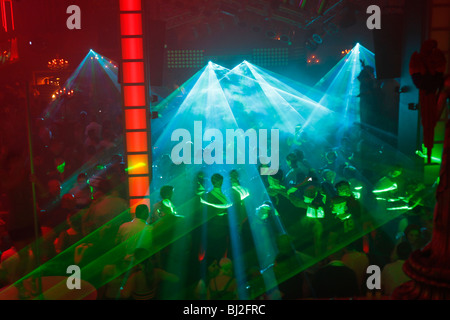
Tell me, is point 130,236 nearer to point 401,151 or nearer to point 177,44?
point 401,151

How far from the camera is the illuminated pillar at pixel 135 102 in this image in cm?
683

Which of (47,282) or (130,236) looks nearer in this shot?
(47,282)

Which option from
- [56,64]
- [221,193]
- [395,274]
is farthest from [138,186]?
[56,64]

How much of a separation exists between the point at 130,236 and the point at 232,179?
74.9 inches

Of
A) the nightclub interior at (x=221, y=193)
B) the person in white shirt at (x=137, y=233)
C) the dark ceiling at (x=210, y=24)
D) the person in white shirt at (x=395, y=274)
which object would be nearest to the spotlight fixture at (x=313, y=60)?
the dark ceiling at (x=210, y=24)

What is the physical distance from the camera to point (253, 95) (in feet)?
65.0
